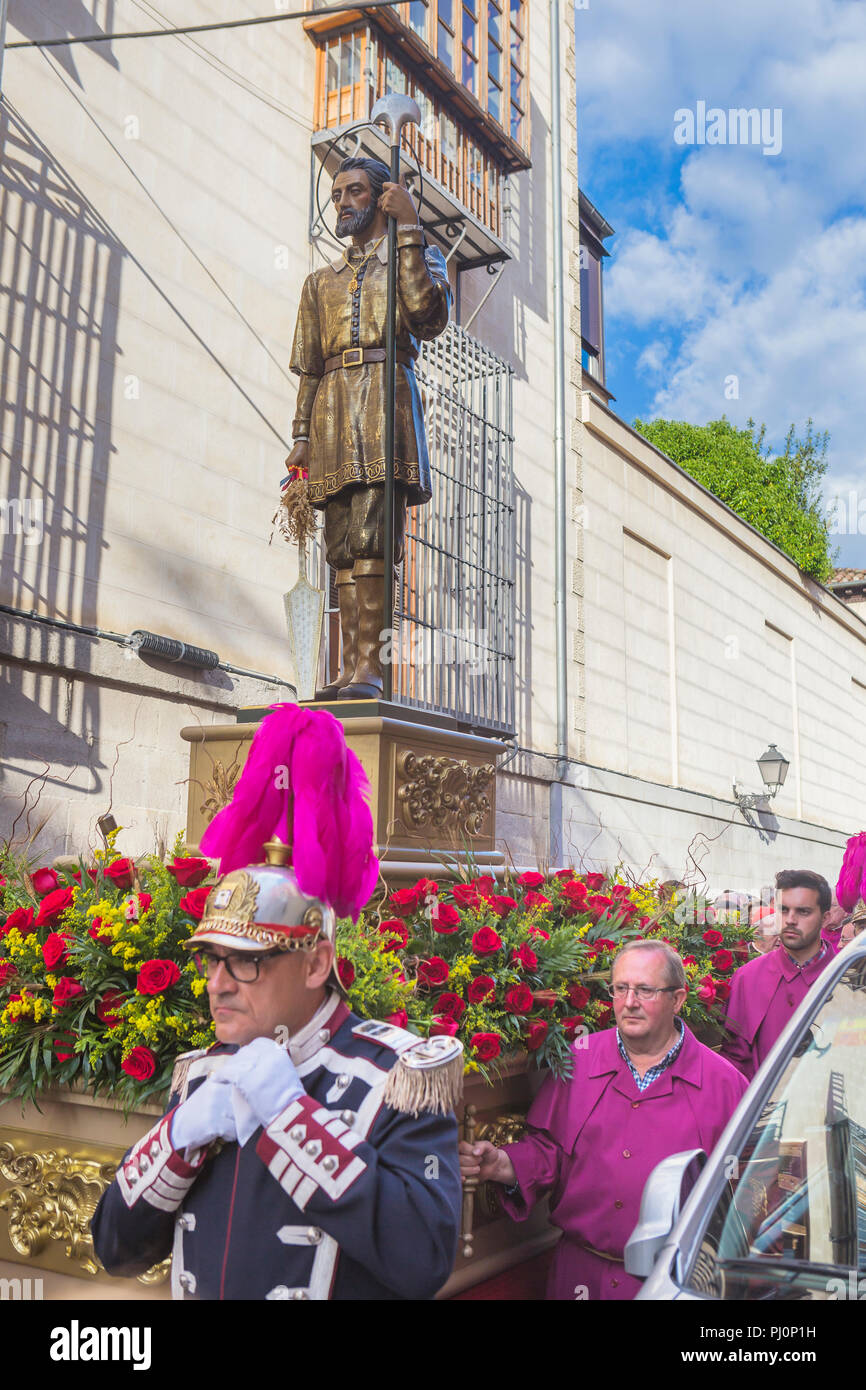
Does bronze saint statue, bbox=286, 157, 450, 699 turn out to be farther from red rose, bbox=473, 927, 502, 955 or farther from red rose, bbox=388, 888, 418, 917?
red rose, bbox=473, 927, 502, 955

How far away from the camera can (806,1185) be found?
2.21 metres

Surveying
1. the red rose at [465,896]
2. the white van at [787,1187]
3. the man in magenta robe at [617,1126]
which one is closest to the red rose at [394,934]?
the red rose at [465,896]

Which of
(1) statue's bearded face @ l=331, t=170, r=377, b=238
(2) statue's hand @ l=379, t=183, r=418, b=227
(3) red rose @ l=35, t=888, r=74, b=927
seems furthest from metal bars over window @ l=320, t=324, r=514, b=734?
(3) red rose @ l=35, t=888, r=74, b=927

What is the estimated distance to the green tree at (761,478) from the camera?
2472cm

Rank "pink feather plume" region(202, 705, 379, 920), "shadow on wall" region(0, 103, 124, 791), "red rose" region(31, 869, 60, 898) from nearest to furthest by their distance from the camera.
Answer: "pink feather plume" region(202, 705, 379, 920)
"red rose" region(31, 869, 60, 898)
"shadow on wall" region(0, 103, 124, 791)

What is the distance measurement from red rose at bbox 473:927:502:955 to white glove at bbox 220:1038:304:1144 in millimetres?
1620

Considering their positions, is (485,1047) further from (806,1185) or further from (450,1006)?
(806,1185)

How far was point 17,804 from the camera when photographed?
6.75m

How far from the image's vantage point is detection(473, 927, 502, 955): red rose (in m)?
3.60

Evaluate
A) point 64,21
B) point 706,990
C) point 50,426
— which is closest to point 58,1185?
point 706,990

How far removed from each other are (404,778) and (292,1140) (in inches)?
114

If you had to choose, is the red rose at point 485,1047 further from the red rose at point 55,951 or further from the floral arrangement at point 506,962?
the red rose at point 55,951
